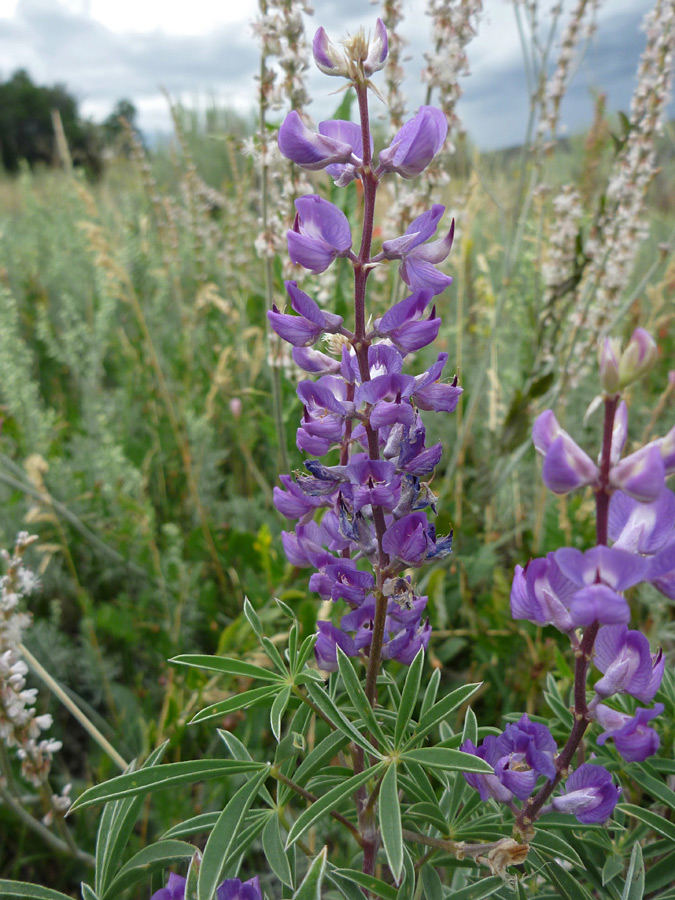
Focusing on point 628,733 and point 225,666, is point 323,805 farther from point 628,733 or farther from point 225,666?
point 628,733

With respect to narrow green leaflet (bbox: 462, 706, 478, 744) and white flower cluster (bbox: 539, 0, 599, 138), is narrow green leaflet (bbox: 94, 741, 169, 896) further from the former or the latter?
white flower cluster (bbox: 539, 0, 599, 138)

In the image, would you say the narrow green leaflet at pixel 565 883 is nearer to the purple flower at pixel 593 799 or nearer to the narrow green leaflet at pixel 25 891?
the purple flower at pixel 593 799

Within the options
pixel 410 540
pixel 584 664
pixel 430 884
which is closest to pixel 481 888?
pixel 430 884

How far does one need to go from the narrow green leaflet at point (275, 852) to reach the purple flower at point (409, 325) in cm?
56

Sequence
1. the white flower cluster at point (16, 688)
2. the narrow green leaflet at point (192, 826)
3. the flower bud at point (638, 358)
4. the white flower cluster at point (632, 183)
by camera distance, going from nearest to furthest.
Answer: the flower bud at point (638, 358), the narrow green leaflet at point (192, 826), the white flower cluster at point (16, 688), the white flower cluster at point (632, 183)

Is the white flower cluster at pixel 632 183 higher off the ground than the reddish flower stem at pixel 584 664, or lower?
higher

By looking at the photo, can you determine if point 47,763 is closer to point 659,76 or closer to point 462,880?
point 462,880

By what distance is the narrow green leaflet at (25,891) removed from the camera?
0.74 m

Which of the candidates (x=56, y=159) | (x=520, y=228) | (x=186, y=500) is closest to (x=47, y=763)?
(x=186, y=500)

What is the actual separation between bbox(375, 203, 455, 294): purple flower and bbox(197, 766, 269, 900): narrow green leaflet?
58 centimetres

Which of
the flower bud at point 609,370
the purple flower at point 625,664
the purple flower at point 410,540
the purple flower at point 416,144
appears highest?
the purple flower at point 416,144

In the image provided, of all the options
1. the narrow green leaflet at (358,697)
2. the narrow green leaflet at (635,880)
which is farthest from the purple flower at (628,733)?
the narrow green leaflet at (358,697)

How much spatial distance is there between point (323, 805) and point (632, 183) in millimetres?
1986

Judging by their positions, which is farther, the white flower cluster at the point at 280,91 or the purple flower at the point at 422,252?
the white flower cluster at the point at 280,91
